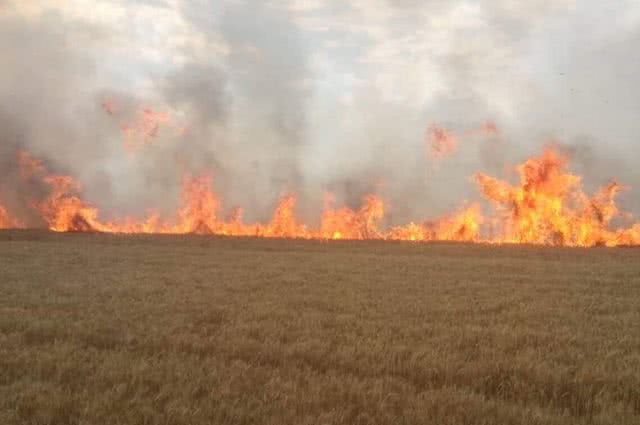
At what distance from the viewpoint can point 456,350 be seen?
1092 centimetres

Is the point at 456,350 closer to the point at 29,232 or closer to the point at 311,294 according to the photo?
the point at 311,294

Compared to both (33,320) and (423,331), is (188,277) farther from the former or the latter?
(423,331)

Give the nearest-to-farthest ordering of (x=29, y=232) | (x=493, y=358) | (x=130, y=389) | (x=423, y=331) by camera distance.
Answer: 1. (x=130, y=389)
2. (x=493, y=358)
3. (x=423, y=331)
4. (x=29, y=232)

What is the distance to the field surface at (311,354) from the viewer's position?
24.1ft

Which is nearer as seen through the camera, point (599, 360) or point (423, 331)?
point (599, 360)

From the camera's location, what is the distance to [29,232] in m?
68.6

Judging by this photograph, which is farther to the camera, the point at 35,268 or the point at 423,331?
the point at 35,268

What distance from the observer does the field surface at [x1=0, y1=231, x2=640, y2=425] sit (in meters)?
7.34

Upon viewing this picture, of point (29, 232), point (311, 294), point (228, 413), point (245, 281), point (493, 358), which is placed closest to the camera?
point (228, 413)

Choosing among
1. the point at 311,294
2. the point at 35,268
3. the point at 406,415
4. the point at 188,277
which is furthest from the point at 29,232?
the point at 406,415

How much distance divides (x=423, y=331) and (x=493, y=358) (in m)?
2.49

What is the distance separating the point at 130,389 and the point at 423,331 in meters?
6.59

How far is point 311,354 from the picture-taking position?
33.4 ft

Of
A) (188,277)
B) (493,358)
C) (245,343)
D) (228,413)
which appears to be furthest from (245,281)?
(228,413)
